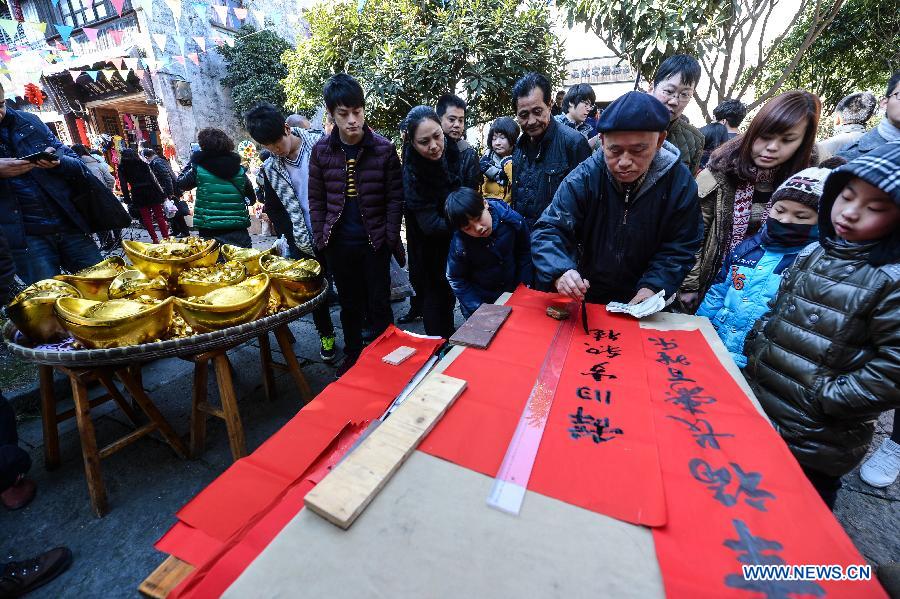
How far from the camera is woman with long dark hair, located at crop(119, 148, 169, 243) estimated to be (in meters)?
6.20

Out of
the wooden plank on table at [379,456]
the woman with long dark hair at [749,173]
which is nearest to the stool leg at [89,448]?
the wooden plank on table at [379,456]

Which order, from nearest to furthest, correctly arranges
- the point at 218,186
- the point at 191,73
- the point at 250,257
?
the point at 250,257 < the point at 218,186 < the point at 191,73

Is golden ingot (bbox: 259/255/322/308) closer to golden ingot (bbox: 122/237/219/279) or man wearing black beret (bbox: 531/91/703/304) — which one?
golden ingot (bbox: 122/237/219/279)

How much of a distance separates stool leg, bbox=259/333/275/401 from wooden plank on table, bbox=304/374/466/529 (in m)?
1.84

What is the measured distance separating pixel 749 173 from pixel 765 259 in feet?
1.80

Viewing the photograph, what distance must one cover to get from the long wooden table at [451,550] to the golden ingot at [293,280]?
1604mm

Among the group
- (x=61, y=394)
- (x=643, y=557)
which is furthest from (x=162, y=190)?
(x=643, y=557)

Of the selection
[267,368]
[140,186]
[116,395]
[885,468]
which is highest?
[140,186]

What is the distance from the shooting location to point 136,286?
1962mm

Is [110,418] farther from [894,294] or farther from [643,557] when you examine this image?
[894,294]

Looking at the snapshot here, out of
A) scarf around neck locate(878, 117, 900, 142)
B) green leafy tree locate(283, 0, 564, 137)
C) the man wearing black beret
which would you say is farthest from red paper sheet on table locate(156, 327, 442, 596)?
green leafy tree locate(283, 0, 564, 137)

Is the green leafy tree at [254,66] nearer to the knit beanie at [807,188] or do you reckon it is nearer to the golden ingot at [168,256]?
the golden ingot at [168,256]

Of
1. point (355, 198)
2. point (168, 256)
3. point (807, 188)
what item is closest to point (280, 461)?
point (168, 256)

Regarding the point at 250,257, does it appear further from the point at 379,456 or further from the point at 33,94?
the point at 33,94
